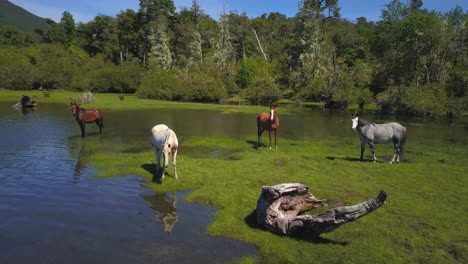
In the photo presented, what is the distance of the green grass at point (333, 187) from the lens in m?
7.89

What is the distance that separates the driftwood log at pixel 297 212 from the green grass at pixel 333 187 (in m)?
0.29

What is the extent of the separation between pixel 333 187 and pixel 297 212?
11.0 ft

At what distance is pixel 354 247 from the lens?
7.89 metres

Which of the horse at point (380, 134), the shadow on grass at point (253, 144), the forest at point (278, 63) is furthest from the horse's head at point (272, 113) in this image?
the forest at point (278, 63)

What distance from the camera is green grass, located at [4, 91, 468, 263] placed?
7.89 metres

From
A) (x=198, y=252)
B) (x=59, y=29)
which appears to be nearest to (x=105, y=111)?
(x=198, y=252)

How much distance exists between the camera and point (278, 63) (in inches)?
2899

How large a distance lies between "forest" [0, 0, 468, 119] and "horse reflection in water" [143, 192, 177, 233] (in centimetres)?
3874

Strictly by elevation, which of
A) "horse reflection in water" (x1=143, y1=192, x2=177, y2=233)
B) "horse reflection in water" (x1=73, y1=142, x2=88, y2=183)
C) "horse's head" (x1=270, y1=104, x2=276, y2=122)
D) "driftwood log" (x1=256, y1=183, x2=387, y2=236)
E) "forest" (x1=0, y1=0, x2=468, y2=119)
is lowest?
"horse reflection in water" (x1=143, y1=192, x2=177, y2=233)

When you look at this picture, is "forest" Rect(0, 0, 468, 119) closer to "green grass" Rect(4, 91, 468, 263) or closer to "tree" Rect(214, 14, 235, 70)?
"tree" Rect(214, 14, 235, 70)

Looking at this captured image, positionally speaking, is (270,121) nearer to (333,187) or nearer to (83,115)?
(333,187)

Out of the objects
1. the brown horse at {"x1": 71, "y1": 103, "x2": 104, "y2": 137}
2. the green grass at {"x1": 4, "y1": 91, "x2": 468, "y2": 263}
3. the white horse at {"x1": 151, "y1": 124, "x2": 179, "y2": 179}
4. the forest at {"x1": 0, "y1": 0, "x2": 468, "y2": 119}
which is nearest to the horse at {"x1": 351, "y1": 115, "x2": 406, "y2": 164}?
the green grass at {"x1": 4, "y1": 91, "x2": 468, "y2": 263}

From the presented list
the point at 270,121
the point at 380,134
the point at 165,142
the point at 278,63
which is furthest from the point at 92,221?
the point at 278,63

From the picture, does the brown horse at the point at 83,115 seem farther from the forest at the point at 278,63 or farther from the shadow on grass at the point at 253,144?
the forest at the point at 278,63
